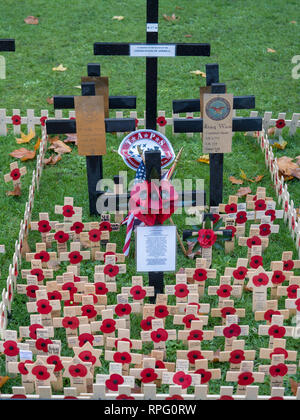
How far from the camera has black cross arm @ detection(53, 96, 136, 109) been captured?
6285 millimetres

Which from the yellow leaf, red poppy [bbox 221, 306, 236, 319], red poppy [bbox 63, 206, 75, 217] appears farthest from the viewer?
the yellow leaf

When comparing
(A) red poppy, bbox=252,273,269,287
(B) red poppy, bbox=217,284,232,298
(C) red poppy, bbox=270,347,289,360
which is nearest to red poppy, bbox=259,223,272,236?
(A) red poppy, bbox=252,273,269,287

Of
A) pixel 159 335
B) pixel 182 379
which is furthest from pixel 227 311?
pixel 182 379

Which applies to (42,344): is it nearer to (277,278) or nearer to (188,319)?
(188,319)

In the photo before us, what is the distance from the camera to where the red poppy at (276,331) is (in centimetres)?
480

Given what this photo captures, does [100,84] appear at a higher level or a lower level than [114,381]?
higher

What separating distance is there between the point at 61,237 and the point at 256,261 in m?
1.79

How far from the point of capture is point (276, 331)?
4.80 m

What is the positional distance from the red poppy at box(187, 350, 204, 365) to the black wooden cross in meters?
2.09

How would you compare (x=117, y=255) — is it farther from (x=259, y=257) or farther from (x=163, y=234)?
(x=259, y=257)

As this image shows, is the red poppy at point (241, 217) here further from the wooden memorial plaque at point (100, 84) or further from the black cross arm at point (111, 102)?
the wooden memorial plaque at point (100, 84)

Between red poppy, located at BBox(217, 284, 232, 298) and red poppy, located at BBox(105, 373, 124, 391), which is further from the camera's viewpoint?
red poppy, located at BBox(217, 284, 232, 298)

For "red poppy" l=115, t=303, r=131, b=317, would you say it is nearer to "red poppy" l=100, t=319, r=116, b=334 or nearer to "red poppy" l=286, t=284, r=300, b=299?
"red poppy" l=100, t=319, r=116, b=334

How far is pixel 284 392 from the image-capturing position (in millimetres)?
4555
